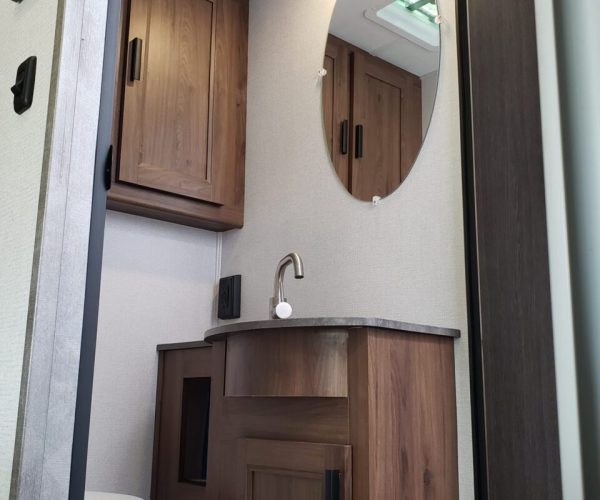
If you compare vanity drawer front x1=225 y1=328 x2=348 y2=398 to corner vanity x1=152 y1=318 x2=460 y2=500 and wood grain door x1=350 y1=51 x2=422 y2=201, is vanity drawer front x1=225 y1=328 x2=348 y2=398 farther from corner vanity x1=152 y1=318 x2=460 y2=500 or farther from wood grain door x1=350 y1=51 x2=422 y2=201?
wood grain door x1=350 y1=51 x2=422 y2=201

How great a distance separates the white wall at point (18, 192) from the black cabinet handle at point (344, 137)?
1316 mm

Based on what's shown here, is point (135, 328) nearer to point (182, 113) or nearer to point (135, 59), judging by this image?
point (182, 113)

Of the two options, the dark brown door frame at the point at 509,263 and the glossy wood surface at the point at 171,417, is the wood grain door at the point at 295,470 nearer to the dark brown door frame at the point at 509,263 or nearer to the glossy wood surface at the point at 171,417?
the dark brown door frame at the point at 509,263

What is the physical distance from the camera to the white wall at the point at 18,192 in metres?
0.81

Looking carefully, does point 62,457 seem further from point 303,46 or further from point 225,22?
point 225,22

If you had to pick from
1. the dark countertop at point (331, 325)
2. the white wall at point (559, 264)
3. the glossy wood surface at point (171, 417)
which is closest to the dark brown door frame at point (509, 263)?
the white wall at point (559, 264)

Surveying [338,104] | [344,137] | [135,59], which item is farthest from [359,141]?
[135,59]

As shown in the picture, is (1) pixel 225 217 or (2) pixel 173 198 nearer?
(2) pixel 173 198

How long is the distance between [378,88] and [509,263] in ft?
3.19

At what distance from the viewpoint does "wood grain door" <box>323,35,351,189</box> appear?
2.23 metres

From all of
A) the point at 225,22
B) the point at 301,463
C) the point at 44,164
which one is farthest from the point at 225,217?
the point at 44,164

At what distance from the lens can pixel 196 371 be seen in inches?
88.4

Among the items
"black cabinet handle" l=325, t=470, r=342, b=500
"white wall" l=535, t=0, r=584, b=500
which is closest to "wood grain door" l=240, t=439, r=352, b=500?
"black cabinet handle" l=325, t=470, r=342, b=500

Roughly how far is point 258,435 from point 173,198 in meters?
1.00
